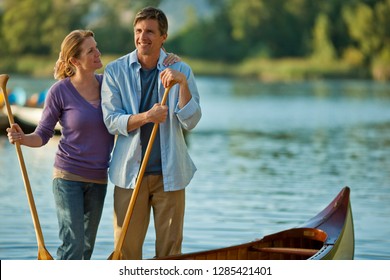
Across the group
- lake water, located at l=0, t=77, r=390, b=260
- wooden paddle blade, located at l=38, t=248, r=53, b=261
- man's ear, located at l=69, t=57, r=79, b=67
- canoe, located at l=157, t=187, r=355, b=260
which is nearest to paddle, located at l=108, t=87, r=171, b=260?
wooden paddle blade, located at l=38, t=248, r=53, b=261

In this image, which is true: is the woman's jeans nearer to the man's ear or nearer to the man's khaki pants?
the man's khaki pants

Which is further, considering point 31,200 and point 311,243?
point 311,243

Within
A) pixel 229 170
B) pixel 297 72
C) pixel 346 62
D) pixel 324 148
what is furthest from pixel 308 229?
pixel 346 62

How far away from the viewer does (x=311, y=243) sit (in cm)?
705

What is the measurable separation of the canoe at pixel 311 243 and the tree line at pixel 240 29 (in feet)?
215

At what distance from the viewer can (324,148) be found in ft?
66.0

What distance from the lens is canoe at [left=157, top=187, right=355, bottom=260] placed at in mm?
6383

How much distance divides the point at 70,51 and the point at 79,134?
40cm

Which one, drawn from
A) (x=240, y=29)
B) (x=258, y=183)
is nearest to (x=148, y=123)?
(x=258, y=183)

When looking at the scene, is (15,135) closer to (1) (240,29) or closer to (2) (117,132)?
(2) (117,132)

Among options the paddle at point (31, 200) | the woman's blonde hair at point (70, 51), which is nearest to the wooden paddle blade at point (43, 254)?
the paddle at point (31, 200)
